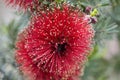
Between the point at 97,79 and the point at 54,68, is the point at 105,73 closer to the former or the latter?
the point at 97,79

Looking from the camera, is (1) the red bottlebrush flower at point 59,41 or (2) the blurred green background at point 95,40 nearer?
(1) the red bottlebrush flower at point 59,41

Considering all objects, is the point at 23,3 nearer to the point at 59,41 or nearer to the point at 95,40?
the point at 59,41

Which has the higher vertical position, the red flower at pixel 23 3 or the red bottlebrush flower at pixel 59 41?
the red flower at pixel 23 3

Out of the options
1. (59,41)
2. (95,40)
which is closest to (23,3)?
(59,41)

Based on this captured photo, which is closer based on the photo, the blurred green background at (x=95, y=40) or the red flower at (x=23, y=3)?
the red flower at (x=23, y=3)
